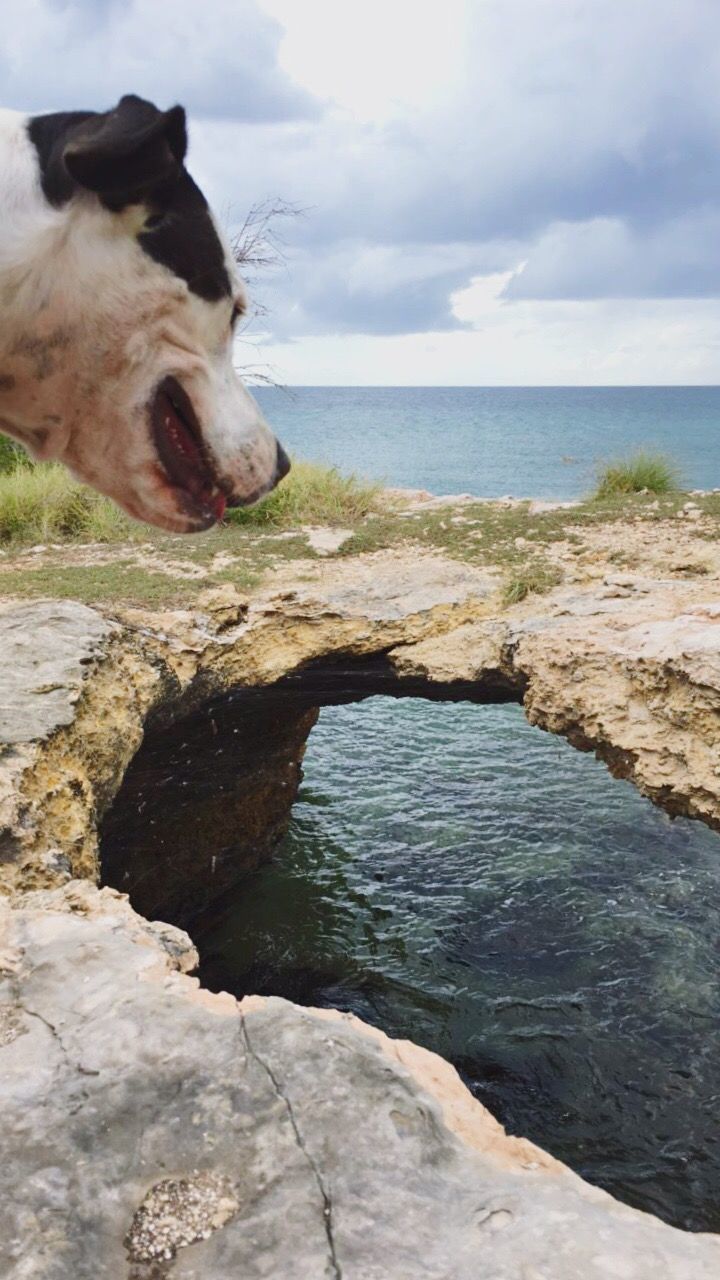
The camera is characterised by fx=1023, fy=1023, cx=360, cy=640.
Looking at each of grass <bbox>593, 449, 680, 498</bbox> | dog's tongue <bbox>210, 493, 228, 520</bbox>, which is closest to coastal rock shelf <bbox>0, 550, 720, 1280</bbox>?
dog's tongue <bbox>210, 493, 228, 520</bbox>

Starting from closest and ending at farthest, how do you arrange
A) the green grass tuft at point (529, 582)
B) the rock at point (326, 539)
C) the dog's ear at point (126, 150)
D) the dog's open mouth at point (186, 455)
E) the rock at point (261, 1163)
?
the rock at point (261, 1163), the dog's ear at point (126, 150), the dog's open mouth at point (186, 455), the green grass tuft at point (529, 582), the rock at point (326, 539)

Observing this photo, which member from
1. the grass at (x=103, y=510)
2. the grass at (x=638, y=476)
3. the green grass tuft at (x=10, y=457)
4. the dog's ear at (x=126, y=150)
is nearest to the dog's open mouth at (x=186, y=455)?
the dog's ear at (x=126, y=150)

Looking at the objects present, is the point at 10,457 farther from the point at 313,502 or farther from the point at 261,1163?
the point at 261,1163

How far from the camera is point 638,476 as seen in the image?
962 centimetres

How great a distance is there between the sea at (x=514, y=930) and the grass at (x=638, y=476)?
2407mm

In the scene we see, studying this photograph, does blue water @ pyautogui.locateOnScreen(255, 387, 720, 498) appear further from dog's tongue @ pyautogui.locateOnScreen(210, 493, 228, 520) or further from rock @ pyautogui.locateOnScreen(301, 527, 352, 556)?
dog's tongue @ pyautogui.locateOnScreen(210, 493, 228, 520)

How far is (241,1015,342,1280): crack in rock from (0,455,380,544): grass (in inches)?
229

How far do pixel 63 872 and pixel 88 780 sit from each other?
675mm

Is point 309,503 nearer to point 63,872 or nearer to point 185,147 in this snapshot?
point 63,872

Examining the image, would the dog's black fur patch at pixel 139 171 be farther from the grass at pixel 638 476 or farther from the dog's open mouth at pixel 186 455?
the grass at pixel 638 476

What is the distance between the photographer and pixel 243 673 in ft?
17.1

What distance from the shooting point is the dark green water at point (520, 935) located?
484 cm

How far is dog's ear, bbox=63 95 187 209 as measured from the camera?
5.65 feet

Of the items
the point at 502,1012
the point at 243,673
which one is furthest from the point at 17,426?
the point at 502,1012
